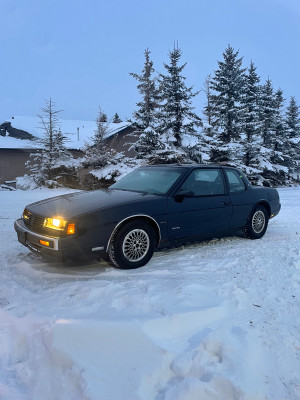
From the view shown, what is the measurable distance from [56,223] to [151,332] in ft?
6.44

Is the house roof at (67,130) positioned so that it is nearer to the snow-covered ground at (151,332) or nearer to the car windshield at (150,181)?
the car windshield at (150,181)

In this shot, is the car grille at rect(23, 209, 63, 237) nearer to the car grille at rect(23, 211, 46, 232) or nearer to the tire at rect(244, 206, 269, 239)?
the car grille at rect(23, 211, 46, 232)

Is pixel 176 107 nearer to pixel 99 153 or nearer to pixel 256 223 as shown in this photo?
pixel 99 153

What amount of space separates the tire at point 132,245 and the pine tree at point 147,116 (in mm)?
14344

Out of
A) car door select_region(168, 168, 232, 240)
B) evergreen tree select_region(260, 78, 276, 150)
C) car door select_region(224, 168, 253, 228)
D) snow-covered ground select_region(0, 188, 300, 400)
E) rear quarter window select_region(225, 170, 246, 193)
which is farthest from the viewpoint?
evergreen tree select_region(260, 78, 276, 150)

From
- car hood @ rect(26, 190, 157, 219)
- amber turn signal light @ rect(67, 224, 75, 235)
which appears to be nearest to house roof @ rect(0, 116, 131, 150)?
car hood @ rect(26, 190, 157, 219)

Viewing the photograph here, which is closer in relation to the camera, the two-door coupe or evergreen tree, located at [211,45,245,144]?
the two-door coupe

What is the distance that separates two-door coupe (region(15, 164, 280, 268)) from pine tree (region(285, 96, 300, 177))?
96.5 ft

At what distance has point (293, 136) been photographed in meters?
34.5

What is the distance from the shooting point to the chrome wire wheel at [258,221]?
20.4 ft

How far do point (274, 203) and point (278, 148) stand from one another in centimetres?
2813

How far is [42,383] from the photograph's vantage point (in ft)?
7.47

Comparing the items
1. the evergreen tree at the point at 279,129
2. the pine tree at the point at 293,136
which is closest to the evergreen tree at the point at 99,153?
the evergreen tree at the point at 279,129

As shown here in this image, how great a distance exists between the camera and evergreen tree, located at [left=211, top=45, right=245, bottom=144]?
78.4ft
